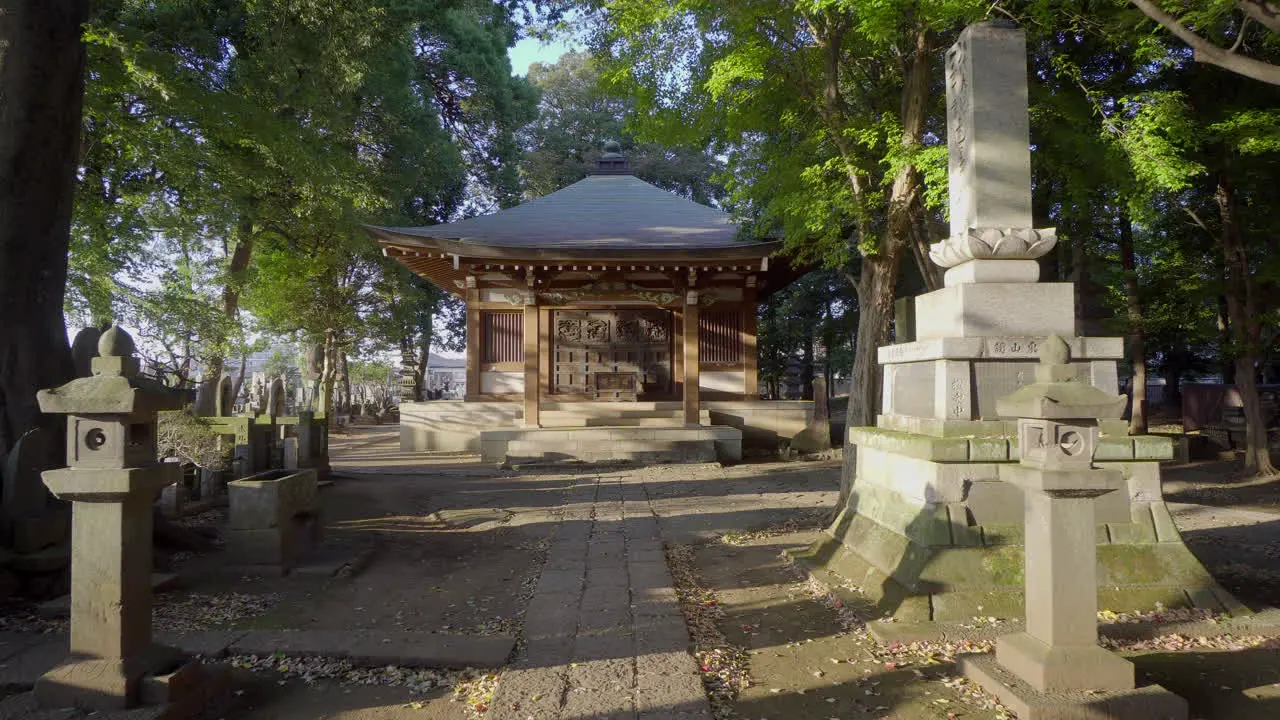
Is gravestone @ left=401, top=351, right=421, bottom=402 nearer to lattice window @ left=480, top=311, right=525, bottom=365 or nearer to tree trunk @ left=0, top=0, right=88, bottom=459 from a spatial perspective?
lattice window @ left=480, top=311, right=525, bottom=365

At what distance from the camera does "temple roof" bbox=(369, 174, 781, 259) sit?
13.9 meters

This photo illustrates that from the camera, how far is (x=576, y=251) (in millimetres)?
13961

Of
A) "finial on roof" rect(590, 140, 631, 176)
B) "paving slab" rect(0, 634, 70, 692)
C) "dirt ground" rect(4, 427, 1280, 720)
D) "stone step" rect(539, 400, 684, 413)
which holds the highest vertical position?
"finial on roof" rect(590, 140, 631, 176)

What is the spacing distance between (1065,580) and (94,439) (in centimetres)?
474

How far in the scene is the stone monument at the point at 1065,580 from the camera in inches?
129

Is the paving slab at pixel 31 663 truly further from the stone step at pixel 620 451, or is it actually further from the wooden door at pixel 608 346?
the wooden door at pixel 608 346

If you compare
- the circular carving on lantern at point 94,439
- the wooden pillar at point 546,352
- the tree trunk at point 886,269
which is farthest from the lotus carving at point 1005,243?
the wooden pillar at point 546,352

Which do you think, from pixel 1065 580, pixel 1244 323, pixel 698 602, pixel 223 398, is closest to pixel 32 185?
pixel 223 398

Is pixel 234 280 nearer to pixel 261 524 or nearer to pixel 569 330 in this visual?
pixel 569 330

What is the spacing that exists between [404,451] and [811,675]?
13600 mm

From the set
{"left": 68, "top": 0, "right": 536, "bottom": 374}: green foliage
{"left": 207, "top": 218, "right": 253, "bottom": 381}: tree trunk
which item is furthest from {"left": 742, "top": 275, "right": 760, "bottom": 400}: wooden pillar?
{"left": 207, "top": 218, "right": 253, "bottom": 381}: tree trunk

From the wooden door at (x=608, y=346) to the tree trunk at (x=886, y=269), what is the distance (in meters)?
8.33

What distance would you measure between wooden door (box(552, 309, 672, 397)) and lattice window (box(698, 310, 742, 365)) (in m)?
0.86

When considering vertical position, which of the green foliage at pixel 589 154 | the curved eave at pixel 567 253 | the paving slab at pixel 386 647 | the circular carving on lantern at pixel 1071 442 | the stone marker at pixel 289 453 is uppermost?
the green foliage at pixel 589 154
